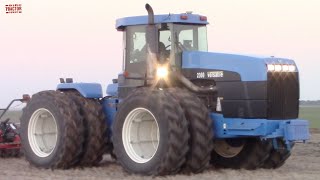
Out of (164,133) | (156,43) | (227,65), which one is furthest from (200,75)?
(164,133)

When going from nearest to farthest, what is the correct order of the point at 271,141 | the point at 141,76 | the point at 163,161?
the point at 163,161 < the point at 271,141 < the point at 141,76

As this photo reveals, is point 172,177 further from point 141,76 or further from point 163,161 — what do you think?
point 141,76

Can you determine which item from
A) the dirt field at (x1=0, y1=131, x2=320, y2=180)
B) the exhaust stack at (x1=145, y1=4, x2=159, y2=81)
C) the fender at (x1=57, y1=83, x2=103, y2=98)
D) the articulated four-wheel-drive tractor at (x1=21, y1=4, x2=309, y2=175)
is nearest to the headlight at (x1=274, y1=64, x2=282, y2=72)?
the articulated four-wheel-drive tractor at (x1=21, y1=4, x2=309, y2=175)

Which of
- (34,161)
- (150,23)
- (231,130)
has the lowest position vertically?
(34,161)

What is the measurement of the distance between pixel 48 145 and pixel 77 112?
1.29 meters

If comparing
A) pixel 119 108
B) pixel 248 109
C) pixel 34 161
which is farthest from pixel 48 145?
pixel 248 109

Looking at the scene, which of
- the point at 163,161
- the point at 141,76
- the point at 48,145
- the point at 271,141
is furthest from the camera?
the point at 48,145

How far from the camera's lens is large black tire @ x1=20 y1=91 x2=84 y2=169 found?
1280 cm

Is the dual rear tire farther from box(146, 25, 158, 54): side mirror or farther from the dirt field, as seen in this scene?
box(146, 25, 158, 54): side mirror

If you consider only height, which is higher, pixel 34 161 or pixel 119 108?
pixel 119 108

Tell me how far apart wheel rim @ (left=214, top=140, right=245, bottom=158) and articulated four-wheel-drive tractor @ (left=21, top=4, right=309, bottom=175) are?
0.07ft

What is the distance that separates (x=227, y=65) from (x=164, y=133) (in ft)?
6.06

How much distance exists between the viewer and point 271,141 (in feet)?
39.0

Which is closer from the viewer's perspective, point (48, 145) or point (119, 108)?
point (119, 108)
